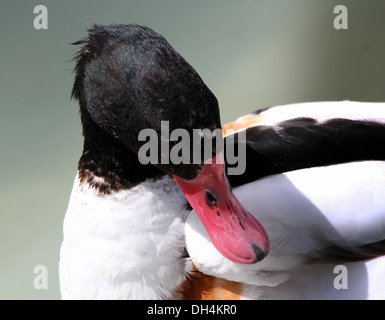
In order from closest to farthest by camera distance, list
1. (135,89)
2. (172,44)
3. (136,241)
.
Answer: (135,89) → (136,241) → (172,44)

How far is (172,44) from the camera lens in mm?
1837

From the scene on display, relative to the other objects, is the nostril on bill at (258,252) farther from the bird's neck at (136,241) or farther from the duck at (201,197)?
the bird's neck at (136,241)

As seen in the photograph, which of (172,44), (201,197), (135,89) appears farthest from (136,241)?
(172,44)

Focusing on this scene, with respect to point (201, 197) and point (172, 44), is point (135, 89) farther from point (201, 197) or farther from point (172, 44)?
point (172, 44)

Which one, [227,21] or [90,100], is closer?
[90,100]

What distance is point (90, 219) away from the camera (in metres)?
0.85

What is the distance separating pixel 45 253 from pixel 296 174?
99 centimetres

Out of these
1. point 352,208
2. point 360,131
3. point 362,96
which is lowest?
point 352,208

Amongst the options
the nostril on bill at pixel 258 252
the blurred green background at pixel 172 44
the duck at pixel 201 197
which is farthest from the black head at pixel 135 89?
the blurred green background at pixel 172 44

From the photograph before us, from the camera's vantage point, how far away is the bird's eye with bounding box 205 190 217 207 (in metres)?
0.76

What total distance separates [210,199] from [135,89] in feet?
0.59

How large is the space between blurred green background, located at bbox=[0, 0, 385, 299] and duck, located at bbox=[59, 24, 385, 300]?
2.52 ft
